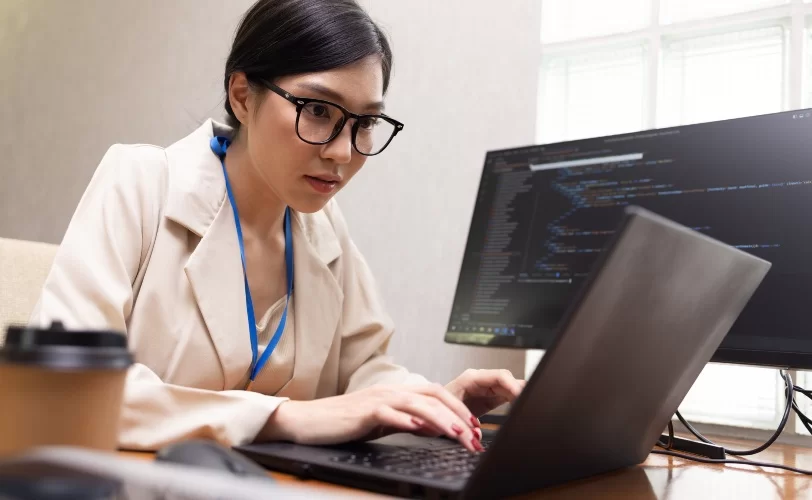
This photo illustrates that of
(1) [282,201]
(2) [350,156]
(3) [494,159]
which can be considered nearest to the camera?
(2) [350,156]

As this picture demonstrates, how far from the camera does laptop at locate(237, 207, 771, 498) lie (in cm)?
52

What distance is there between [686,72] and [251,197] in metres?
0.98

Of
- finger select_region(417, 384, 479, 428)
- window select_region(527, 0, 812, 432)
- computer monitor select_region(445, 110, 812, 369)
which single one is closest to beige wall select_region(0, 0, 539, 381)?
window select_region(527, 0, 812, 432)

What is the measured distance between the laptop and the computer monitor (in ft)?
1.25

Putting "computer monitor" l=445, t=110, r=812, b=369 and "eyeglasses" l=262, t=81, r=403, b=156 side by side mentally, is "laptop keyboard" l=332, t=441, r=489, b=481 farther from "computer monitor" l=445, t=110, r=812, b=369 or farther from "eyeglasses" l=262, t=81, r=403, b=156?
"eyeglasses" l=262, t=81, r=403, b=156

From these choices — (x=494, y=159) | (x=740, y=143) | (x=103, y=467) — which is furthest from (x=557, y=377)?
(x=494, y=159)

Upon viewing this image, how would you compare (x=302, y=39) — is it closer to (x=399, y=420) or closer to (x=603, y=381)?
(x=399, y=420)

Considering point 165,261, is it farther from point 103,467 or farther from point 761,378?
point 761,378

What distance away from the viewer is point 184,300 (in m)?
1.11

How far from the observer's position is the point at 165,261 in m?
1.09

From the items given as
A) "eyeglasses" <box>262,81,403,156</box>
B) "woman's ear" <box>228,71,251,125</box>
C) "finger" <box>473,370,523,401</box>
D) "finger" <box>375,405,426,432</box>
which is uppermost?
"woman's ear" <box>228,71,251,125</box>

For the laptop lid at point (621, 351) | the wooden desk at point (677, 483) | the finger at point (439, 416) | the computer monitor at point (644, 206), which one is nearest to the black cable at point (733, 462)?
the wooden desk at point (677, 483)

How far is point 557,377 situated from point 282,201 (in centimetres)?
89

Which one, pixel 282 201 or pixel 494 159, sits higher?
pixel 494 159
